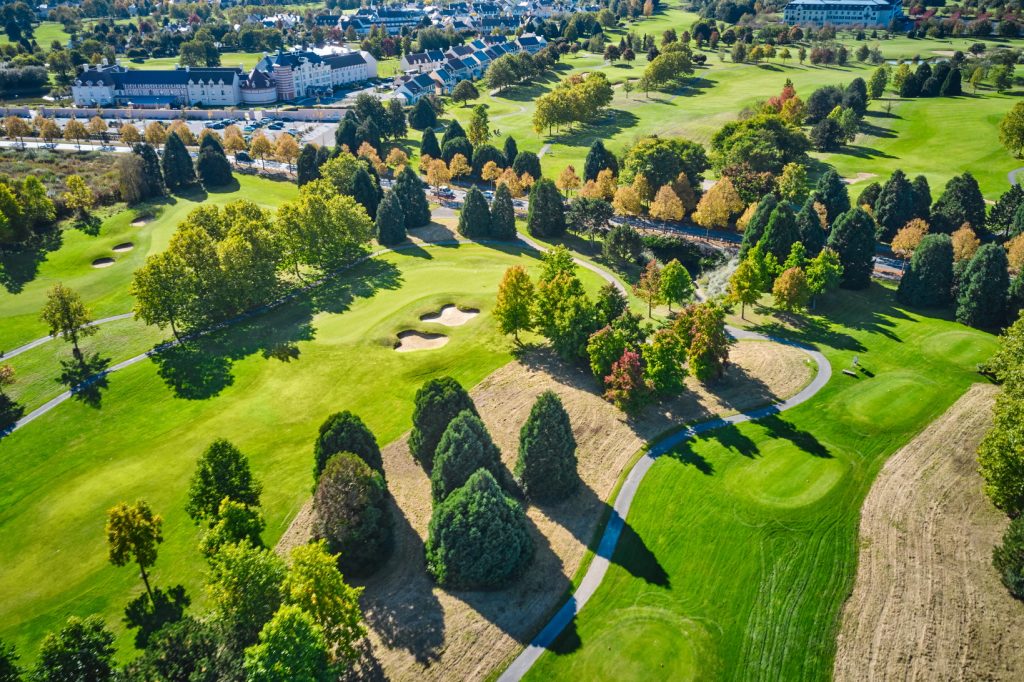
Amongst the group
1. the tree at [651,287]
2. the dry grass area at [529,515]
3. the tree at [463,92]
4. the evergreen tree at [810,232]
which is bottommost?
the dry grass area at [529,515]

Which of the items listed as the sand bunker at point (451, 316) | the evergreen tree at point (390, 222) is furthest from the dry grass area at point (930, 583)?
the evergreen tree at point (390, 222)

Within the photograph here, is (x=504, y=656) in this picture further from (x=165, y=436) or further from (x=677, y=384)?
(x=165, y=436)

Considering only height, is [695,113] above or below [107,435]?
above

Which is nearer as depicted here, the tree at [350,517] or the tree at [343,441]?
the tree at [350,517]

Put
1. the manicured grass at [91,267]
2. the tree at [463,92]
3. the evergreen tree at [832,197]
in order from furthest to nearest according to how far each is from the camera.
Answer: the tree at [463,92], the evergreen tree at [832,197], the manicured grass at [91,267]

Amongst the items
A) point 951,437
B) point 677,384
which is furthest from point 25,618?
point 951,437

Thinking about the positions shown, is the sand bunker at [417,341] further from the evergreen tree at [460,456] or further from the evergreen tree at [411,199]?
the evergreen tree at [411,199]
